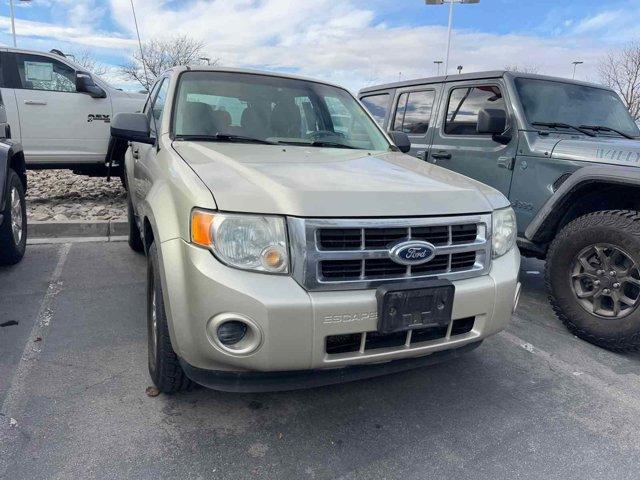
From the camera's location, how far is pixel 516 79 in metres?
4.51

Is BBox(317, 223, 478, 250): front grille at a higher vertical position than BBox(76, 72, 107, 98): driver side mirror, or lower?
lower

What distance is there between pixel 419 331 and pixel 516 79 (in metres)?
3.18

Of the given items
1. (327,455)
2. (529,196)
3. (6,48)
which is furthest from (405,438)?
(6,48)

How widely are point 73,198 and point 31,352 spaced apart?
4931mm

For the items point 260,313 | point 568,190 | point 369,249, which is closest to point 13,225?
point 260,313

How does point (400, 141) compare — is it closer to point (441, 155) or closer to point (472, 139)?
point (472, 139)

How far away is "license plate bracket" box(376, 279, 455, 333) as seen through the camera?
2100 mm

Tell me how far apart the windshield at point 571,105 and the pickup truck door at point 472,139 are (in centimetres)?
23

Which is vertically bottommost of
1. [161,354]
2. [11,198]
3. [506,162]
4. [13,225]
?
[13,225]

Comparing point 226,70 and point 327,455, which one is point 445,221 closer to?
point 327,455

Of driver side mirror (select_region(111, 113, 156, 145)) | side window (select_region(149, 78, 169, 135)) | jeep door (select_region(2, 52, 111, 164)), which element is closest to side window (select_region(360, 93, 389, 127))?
side window (select_region(149, 78, 169, 135))

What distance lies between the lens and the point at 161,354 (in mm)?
2430

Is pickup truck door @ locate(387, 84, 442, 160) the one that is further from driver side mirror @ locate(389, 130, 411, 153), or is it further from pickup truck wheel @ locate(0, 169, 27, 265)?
pickup truck wheel @ locate(0, 169, 27, 265)

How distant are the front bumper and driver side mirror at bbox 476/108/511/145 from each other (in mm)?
2749
